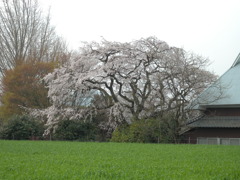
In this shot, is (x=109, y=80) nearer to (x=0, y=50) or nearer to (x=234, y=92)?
(x=234, y=92)

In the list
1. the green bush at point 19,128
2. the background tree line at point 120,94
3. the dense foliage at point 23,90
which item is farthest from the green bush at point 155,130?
the dense foliage at point 23,90

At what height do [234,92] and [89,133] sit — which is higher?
[234,92]

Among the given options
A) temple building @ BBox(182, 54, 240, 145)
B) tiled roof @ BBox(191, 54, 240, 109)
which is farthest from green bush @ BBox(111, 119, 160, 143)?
tiled roof @ BBox(191, 54, 240, 109)

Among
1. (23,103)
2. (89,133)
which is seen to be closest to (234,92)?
(89,133)

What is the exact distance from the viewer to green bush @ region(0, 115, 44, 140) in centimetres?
3158

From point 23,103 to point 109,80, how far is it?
436 inches

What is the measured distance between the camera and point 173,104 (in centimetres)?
2962

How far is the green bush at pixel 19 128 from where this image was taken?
104 ft

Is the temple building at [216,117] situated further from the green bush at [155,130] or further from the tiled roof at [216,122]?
the green bush at [155,130]

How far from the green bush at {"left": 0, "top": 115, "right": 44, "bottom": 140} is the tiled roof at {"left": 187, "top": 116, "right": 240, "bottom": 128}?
1388 cm

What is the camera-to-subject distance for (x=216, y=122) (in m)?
28.6

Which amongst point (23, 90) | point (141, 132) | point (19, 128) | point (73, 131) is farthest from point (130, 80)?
point (23, 90)

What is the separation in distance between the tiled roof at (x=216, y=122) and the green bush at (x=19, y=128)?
45.6 feet

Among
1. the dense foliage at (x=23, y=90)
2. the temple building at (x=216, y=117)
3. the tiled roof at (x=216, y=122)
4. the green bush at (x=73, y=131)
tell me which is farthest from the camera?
the dense foliage at (x=23, y=90)
